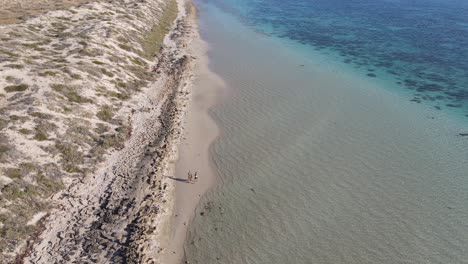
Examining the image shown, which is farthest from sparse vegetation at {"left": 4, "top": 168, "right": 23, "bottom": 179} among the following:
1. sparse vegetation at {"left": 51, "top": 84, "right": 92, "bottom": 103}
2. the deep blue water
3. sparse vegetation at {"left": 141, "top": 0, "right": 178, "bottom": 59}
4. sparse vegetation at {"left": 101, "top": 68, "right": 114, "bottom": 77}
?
the deep blue water

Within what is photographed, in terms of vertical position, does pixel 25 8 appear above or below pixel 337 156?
above

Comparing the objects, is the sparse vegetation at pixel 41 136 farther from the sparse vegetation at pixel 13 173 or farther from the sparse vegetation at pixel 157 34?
the sparse vegetation at pixel 157 34

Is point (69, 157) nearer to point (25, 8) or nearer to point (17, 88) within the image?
point (17, 88)

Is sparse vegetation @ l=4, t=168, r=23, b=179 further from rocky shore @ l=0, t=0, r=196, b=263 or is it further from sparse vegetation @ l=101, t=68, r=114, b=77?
sparse vegetation @ l=101, t=68, r=114, b=77

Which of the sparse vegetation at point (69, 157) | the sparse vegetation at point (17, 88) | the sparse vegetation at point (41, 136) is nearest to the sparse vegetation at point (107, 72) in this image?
the sparse vegetation at point (17, 88)

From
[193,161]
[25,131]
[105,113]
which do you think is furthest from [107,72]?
[193,161]

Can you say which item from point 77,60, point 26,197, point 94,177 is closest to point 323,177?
point 94,177

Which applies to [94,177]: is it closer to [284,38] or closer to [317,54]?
[317,54]
